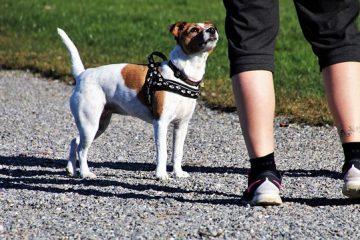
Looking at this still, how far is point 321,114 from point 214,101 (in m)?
1.38

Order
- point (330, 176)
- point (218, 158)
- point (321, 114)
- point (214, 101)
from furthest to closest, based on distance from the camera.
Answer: point (214, 101)
point (321, 114)
point (218, 158)
point (330, 176)

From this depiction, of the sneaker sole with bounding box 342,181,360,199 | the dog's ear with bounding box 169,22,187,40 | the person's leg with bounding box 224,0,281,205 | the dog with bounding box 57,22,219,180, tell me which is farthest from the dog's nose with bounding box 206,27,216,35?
the sneaker sole with bounding box 342,181,360,199

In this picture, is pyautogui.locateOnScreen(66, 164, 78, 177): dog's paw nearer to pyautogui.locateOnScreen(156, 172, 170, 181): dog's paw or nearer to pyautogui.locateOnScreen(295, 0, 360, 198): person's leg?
pyautogui.locateOnScreen(156, 172, 170, 181): dog's paw

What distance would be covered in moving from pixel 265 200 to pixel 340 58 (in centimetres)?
78

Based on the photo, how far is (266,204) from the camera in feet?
16.0

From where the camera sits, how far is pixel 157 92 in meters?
6.27

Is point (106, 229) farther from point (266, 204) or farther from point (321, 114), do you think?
point (321, 114)

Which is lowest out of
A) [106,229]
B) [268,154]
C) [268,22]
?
[106,229]

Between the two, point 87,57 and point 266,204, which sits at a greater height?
point 87,57

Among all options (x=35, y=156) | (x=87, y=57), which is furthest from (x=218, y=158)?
(x=87, y=57)

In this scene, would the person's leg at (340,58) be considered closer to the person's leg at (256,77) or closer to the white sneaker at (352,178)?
the white sneaker at (352,178)

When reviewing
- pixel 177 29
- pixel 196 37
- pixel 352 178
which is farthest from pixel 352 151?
pixel 177 29

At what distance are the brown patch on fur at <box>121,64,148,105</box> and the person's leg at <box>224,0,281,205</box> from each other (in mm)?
1616

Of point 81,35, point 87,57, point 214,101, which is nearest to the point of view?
point 214,101
